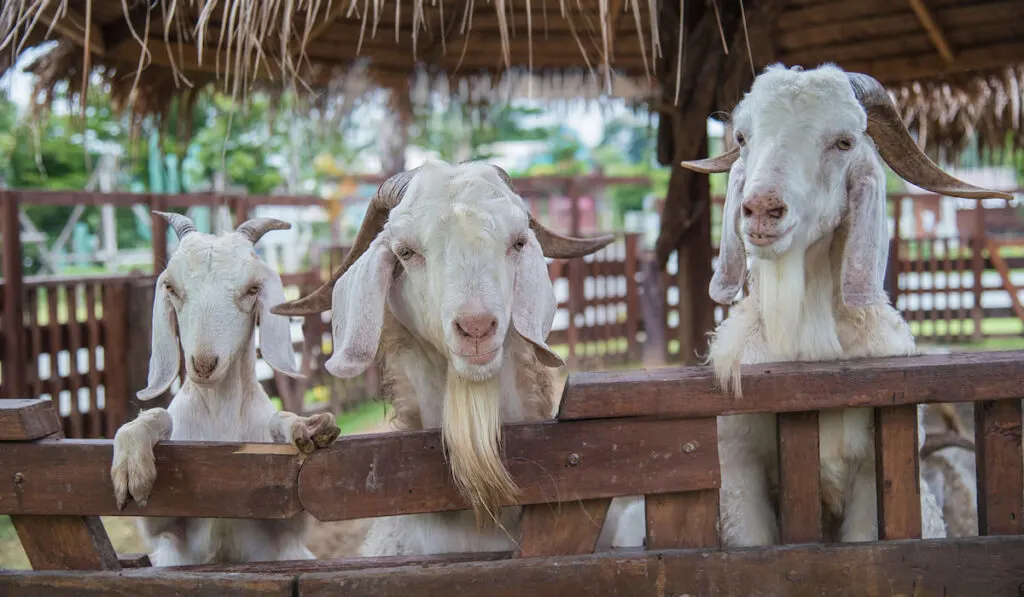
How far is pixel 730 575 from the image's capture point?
1.98 m

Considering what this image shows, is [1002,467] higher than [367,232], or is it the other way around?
[367,232]

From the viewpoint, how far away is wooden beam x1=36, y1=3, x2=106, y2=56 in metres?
3.60

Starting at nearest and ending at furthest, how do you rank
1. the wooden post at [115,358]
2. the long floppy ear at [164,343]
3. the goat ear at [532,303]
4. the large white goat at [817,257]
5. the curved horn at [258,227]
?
the goat ear at [532,303]
the large white goat at [817,257]
the long floppy ear at [164,343]
the curved horn at [258,227]
the wooden post at [115,358]

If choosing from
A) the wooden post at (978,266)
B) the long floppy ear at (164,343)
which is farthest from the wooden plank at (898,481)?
the wooden post at (978,266)

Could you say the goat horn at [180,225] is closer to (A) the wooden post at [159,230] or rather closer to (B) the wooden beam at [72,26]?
(B) the wooden beam at [72,26]

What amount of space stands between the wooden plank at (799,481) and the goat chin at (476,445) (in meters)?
0.66

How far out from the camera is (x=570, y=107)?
722 centimetres

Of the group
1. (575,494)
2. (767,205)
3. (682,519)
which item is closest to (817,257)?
(767,205)

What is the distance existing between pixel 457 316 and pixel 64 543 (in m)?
1.10

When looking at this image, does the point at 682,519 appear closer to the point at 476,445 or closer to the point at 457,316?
the point at 476,445

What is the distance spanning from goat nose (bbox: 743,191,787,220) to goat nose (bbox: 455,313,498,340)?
0.70 metres

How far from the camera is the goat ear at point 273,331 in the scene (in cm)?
255

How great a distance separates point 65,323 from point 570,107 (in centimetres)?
413

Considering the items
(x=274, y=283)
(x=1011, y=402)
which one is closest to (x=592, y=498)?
(x=1011, y=402)
